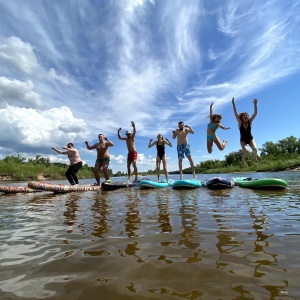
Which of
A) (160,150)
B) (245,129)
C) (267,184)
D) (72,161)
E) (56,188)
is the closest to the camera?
(267,184)

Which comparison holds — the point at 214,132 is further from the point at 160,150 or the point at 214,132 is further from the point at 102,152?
the point at 102,152

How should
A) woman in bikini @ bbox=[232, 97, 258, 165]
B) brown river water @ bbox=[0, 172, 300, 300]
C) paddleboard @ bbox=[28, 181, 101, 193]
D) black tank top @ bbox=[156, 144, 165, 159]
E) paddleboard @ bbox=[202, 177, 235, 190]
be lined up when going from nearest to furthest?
brown river water @ bbox=[0, 172, 300, 300]
paddleboard @ bbox=[202, 177, 235, 190]
woman in bikini @ bbox=[232, 97, 258, 165]
paddleboard @ bbox=[28, 181, 101, 193]
black tank top @ bbox=[156, 144, 165, 159]

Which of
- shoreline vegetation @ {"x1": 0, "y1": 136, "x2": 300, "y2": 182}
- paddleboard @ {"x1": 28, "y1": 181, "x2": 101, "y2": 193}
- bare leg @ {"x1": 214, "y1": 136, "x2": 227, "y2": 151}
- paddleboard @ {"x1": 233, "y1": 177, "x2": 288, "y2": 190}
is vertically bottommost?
paddleboard @ {"x1": 233, "y1": 177, "x2": 288, "y2": 190}

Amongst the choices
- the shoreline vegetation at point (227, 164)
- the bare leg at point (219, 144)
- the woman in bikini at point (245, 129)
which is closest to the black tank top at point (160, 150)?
the bare leg at point (219, 144)

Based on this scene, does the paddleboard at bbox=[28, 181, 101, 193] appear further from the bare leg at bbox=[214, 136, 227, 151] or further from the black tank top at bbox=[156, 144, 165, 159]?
the bare leg at bbox=[214, 136, 227, 151]

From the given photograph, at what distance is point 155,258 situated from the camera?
2.29 metres

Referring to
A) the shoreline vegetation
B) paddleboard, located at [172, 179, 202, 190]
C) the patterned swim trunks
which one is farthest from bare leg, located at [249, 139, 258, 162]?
the shoreline vegetation

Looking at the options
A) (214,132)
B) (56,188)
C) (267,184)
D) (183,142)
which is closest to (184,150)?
(183,142)

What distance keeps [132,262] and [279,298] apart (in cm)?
118

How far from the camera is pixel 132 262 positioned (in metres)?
2.22

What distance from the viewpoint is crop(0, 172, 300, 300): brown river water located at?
1.68 meters

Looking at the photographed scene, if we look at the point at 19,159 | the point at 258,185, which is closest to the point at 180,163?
the point at 258,185

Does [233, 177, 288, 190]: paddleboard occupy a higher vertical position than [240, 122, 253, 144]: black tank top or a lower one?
lower

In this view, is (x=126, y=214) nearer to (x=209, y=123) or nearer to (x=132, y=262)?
(x=132, y=262)
